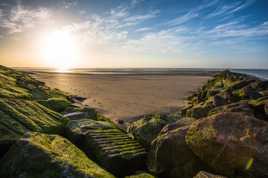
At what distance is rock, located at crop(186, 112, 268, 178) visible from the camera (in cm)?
296

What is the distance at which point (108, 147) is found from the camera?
14.3 feet

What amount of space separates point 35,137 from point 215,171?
11.0 feet

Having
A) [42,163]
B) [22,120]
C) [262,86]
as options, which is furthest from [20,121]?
[262,86]

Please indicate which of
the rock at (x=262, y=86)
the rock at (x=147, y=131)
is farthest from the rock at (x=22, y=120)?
the rock at (x=262, y=86)

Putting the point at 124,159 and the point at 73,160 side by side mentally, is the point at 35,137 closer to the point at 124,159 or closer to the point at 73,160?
the point at 73,160

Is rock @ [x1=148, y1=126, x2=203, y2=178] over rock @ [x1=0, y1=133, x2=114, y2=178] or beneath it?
beneath

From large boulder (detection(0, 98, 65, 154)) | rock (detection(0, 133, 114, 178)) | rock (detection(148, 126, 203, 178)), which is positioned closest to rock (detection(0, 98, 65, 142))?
large boulder (detection(0, 98, 65, 154))

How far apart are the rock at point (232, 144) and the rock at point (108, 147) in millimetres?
1348

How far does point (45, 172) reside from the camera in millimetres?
2795

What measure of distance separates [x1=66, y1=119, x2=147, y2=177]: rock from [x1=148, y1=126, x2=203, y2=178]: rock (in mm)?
458

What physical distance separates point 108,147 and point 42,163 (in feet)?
5.50

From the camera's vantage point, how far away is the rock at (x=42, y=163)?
2791 millimetres

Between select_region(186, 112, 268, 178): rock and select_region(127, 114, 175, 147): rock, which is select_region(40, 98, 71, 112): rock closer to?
select_region(127, 114, 175, 147): rock

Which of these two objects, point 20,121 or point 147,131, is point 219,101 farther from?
point 20,121
